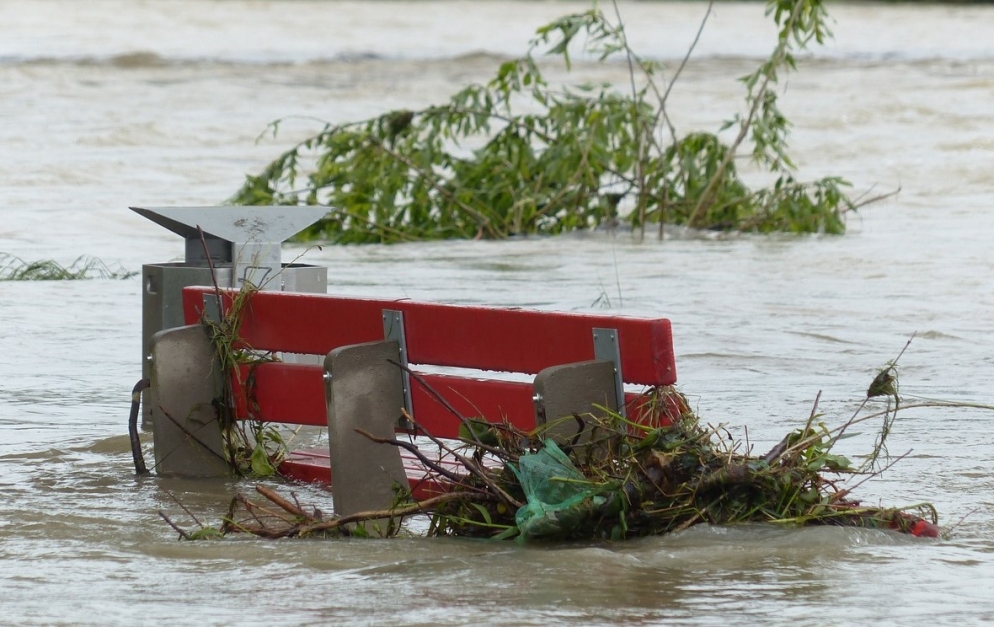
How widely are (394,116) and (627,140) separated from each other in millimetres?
2099

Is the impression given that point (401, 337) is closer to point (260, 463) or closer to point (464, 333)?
point (464, 333)

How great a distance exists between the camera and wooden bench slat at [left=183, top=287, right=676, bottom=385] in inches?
185

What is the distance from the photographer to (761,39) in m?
47.4

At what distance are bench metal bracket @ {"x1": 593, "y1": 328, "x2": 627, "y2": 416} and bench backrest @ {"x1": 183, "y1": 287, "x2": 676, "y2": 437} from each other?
1 centimetres

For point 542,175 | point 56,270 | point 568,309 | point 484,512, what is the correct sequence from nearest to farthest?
point 484,512, point 568,309, point 56,270, point 542,175

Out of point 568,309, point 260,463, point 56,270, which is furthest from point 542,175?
point 260,463

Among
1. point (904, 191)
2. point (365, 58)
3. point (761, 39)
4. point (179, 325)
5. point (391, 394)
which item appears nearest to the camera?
point (391, 394)

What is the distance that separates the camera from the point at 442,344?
16.9 ft

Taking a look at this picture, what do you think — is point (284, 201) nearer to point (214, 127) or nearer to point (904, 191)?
point (904, 191)

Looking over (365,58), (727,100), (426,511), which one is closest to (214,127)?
(727,100)

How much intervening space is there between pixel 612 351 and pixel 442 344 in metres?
0.67

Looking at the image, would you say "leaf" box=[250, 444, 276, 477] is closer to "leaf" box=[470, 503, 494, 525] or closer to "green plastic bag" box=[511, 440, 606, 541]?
"leaf" box=[470, 503, 494, 525]

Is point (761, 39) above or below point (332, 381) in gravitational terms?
above

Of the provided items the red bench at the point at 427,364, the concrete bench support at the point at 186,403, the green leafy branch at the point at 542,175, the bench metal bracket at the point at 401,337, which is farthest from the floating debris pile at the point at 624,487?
the green leafy branch at the point at 542,175
